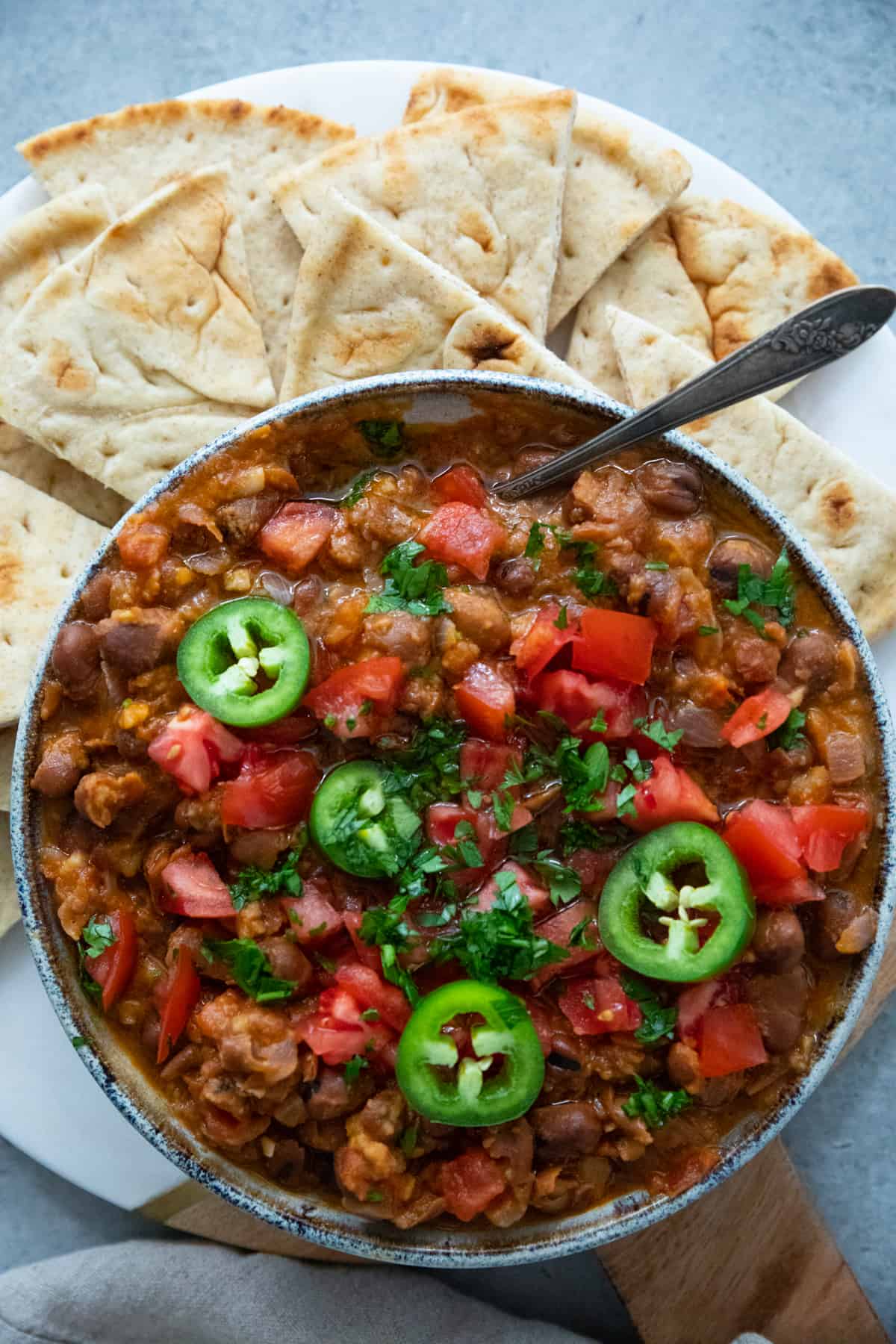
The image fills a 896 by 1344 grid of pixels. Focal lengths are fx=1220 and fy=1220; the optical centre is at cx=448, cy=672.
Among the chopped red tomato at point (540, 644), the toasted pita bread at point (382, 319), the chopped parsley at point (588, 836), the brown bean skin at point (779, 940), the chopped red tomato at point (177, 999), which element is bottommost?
the chopped red tomato at point (177, 999)

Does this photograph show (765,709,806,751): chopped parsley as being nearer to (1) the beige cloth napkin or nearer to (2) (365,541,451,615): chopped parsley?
(2) (365,541,451,615): chopped parsley

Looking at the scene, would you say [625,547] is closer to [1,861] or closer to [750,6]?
[1,861]

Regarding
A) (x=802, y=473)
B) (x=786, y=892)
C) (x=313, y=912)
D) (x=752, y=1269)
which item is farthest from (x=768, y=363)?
(x=752, y=1269)

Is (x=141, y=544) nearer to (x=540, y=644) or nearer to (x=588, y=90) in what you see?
(x=540, y=644)

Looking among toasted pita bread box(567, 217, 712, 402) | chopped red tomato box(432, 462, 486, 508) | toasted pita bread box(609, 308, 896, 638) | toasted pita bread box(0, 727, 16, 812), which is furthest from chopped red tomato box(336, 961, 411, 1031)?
toasted pita bread box(567, 217, 712, 402)

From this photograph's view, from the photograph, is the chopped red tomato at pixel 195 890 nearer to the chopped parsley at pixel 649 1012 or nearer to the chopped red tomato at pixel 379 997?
the chopped red tomato at pixel 379 997

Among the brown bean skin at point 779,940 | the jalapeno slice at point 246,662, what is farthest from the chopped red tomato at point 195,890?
the brown bean skin at point 779,940
